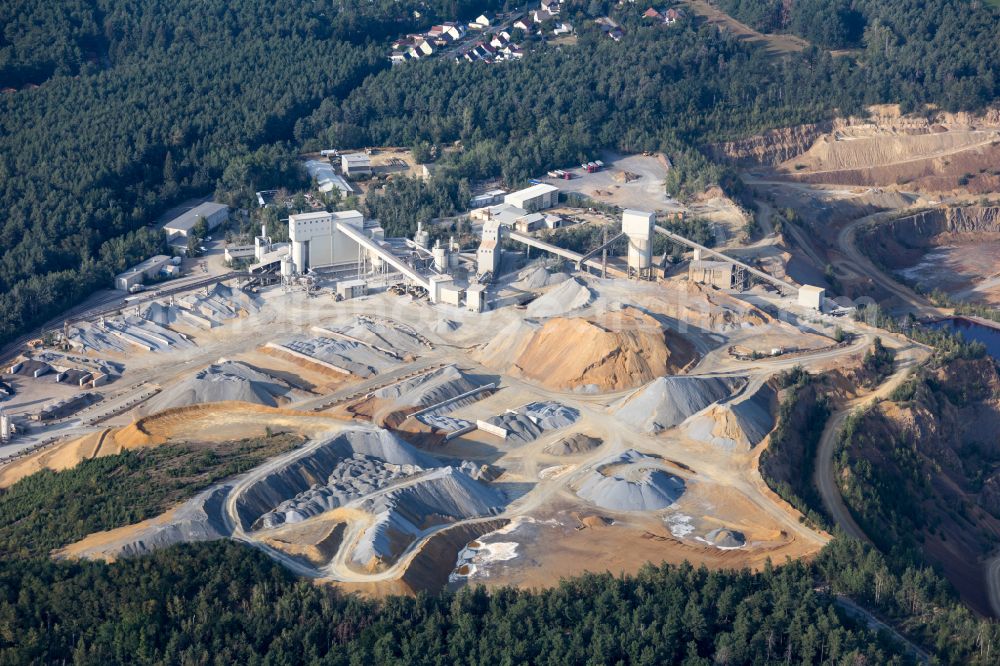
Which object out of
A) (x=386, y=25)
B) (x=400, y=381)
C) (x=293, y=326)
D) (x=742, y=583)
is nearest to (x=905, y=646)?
(x=742, y=583)

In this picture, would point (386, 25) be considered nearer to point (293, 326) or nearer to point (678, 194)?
point (678, 194)

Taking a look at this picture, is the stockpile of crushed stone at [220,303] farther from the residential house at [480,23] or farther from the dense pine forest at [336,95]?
the residential house at [480,23]

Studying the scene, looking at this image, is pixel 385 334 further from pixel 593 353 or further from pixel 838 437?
pixel 838 437

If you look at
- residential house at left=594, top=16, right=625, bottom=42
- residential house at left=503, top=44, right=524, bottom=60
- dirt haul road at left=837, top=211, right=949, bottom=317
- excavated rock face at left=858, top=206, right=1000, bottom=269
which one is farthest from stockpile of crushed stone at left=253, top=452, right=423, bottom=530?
residential house at left=594, top=16, right=625, bottom=42

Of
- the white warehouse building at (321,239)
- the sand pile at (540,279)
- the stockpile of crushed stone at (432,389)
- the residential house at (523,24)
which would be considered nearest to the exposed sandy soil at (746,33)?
the residential house at (523,24)

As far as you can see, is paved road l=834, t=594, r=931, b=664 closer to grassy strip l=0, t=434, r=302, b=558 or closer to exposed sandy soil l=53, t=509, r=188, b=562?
grassy strip l=0, t=434, r=302, b=558

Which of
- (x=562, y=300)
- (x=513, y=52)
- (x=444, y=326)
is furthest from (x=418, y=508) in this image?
(x=513, y=52)
